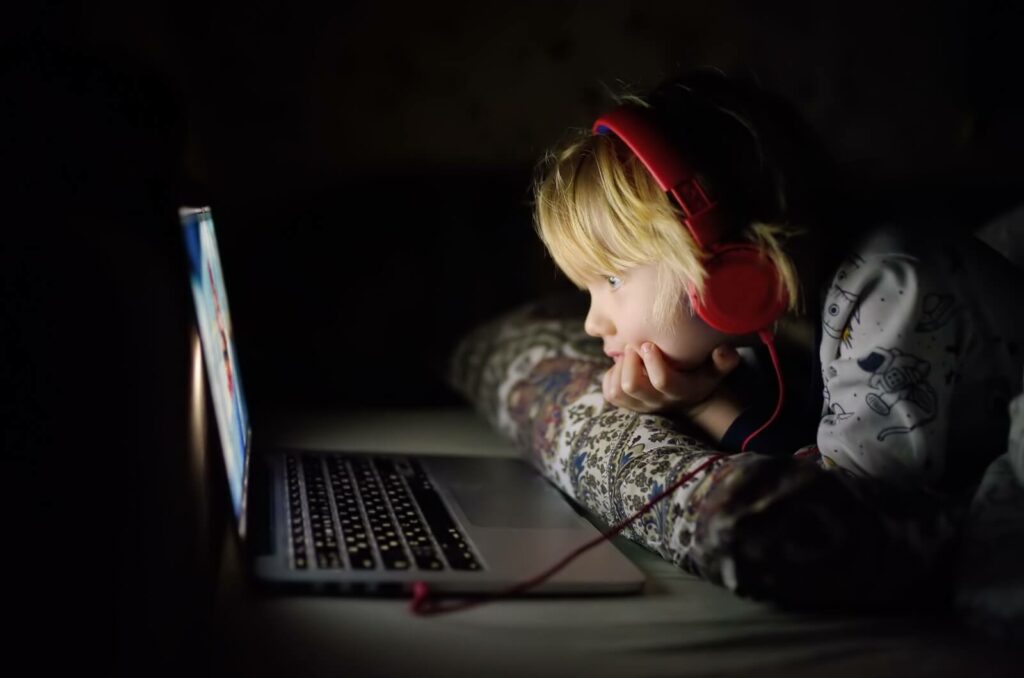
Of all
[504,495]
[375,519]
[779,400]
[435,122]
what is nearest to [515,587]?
[375,519]

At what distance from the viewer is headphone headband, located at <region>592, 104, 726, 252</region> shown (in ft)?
2.97

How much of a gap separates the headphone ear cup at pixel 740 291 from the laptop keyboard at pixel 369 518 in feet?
1.03

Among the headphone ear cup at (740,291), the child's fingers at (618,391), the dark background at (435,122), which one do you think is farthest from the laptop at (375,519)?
the dark background at (435,122)

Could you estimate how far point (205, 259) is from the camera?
0.97 m

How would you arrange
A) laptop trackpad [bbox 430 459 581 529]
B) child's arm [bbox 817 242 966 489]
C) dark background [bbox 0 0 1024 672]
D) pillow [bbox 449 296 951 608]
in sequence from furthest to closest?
dark background [bbox 0 0 1024 672] → laptop trackpad [bbox 430 459 581 529] → child's arm [bbox 817 242 966 489] → pillow [bbox 449 296 951 608]

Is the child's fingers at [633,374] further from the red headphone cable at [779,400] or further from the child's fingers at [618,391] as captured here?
the red headphone cable at [779,400]

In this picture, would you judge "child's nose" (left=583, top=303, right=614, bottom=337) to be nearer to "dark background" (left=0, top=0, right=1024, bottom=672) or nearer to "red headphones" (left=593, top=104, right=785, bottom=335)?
"red headphones" (left=593, top=104, right=785, bottom=335)

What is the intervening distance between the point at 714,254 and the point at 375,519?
15.6 inches

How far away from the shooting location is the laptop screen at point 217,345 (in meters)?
A: 0.81

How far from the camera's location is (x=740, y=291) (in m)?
0.93

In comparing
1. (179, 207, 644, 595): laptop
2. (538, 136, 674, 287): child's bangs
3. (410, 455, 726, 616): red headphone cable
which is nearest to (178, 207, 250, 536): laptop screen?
(179, 207, 644, 595): laptop

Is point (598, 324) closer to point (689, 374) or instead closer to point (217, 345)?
point (689, 374)

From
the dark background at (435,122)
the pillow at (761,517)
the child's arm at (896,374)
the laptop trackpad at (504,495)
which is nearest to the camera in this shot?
the pillow at (761,517)

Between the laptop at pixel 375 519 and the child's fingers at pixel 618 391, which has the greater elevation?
the child's fingers at pixel 618 391
